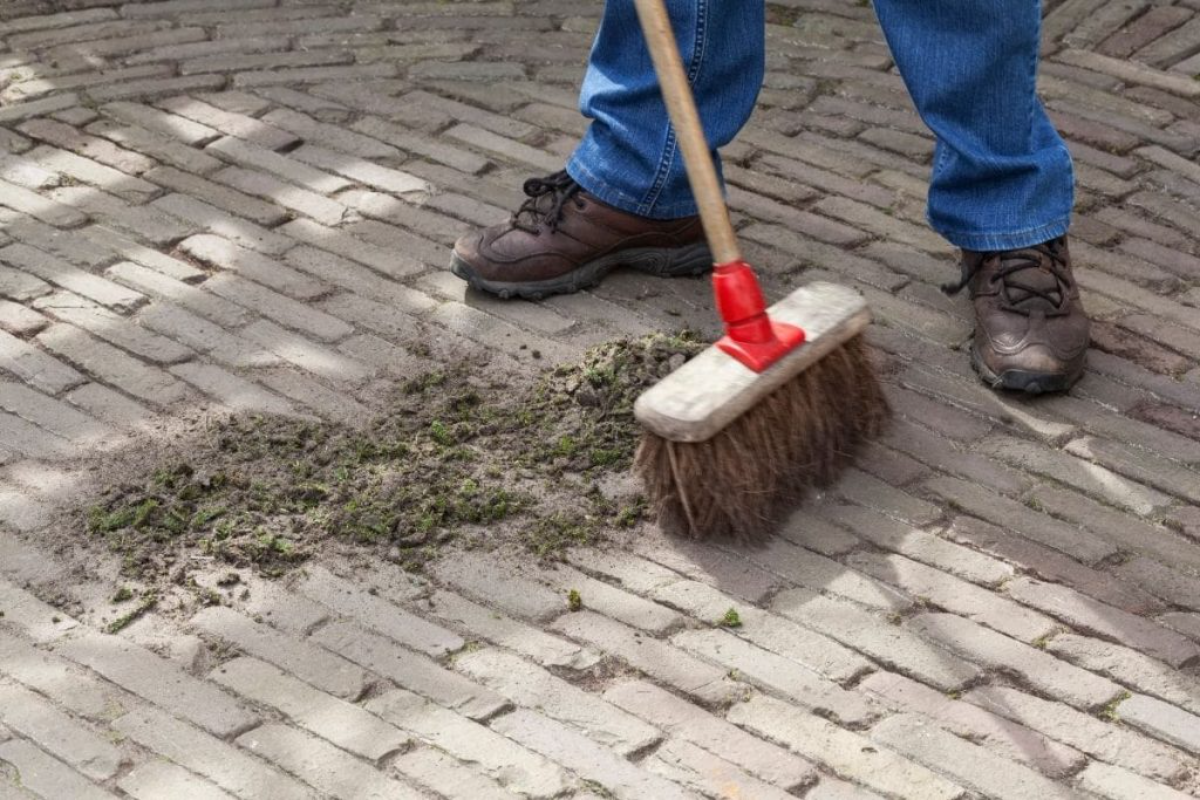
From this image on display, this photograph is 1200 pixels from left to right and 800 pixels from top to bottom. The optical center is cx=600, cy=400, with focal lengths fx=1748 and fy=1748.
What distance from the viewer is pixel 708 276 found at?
4.34 m

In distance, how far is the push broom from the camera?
3231mm

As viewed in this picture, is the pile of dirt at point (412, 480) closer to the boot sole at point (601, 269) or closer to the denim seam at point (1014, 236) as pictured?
the boot sole at point (601, 269)

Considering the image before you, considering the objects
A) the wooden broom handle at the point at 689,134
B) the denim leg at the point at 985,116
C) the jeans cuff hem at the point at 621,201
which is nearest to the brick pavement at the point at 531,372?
the jeans cuff hem at the point at 621,201

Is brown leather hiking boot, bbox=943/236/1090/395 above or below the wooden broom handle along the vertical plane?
below

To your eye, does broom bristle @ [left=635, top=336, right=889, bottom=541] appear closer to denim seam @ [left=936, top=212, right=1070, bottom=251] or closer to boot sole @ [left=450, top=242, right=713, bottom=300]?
denim seam @ [left=936, top=212, right=1070, bottom=251]

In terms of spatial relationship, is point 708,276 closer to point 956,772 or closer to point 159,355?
point 159,355

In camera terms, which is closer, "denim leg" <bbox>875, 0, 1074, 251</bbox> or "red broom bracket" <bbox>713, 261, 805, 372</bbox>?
"red broom bracket" <bbox>713, 261, 805, 372</bbox>

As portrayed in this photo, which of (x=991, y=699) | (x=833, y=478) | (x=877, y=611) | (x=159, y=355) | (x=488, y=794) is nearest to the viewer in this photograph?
(x=488, y=794)

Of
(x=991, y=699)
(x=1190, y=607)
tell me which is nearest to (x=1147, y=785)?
(x=991, y=699)

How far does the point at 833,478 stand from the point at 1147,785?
0.95 metres

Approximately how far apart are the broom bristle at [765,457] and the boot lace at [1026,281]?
0.51 meters

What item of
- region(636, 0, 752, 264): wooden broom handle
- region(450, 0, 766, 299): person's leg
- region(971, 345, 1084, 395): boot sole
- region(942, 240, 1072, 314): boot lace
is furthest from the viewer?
region(450, 0, 766, 299): person's leg

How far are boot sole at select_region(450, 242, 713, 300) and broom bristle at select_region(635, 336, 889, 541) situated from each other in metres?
0.86

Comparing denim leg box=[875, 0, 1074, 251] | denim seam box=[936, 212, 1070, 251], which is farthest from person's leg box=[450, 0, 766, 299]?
denim seam box=[936, 212, 1070, 251]
